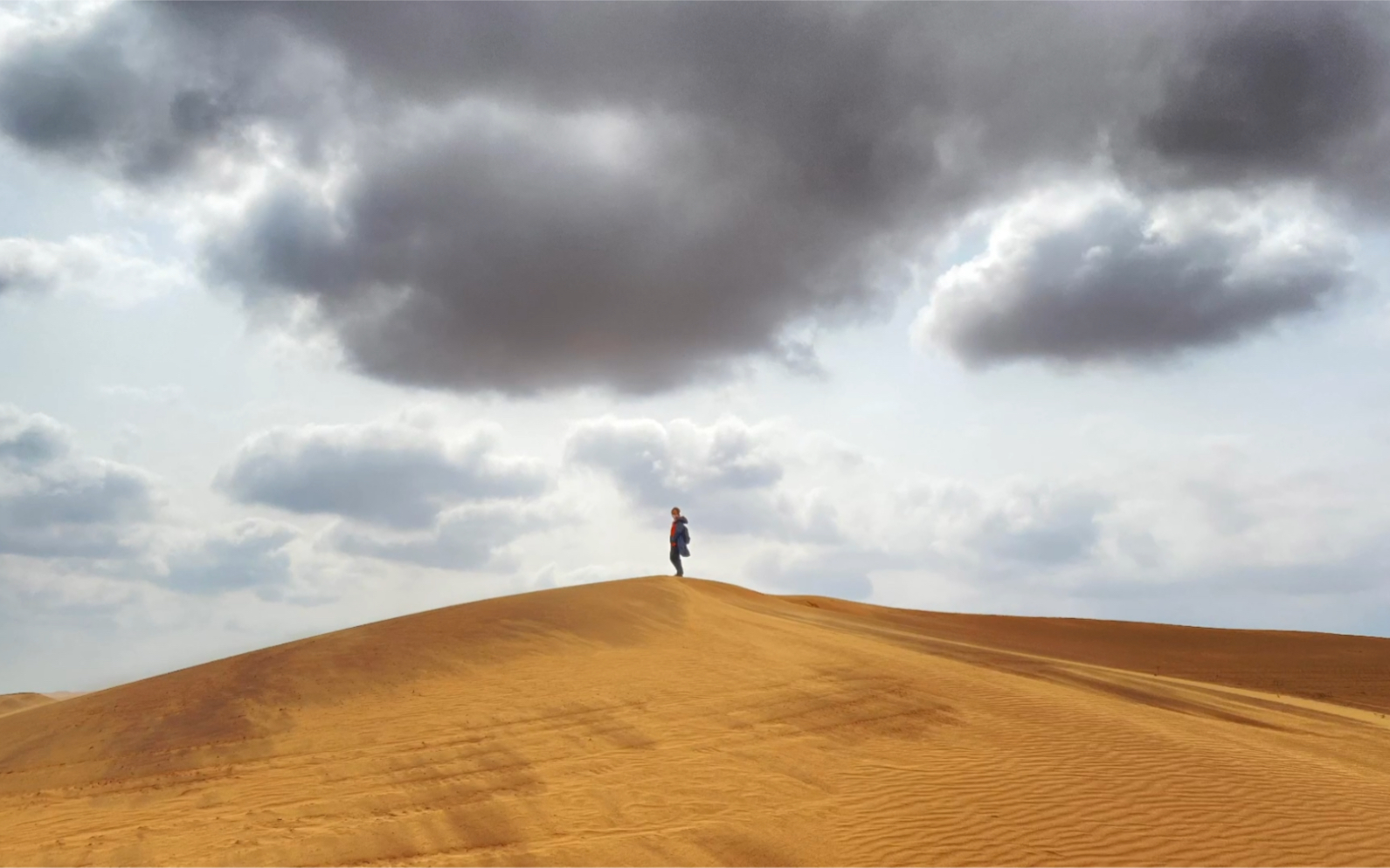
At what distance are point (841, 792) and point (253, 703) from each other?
35.8 ft

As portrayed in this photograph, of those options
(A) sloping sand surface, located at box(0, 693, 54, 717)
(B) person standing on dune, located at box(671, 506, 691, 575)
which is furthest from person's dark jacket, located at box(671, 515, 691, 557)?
(A) sloping sand surface, located at box(0, 693, 54, 717)

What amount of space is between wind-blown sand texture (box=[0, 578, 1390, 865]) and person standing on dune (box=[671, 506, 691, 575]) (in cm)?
402

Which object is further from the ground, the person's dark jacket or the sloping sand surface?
the person's dark jacket

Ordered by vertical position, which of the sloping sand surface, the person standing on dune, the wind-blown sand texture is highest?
the person standing on dune

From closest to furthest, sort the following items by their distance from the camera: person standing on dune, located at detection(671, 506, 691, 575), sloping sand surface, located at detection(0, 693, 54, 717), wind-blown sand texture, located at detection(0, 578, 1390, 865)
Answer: wind-blown sand texture, located at detection(0, 578, 1390, 865), person standing on dune, located at detection(671, 506, 691, 575), sloping sand surface, located at detection(0, 693, 54, 717)

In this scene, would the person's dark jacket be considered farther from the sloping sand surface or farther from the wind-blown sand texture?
the sloping sand surface

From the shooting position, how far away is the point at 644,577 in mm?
26328

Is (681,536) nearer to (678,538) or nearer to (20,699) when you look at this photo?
(678,538)

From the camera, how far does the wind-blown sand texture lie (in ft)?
34.6

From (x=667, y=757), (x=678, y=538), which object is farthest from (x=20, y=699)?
(x=667, y=757)

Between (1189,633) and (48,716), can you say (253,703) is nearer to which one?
(48,716)

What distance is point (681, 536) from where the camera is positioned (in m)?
26.7

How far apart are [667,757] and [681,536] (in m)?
13.8

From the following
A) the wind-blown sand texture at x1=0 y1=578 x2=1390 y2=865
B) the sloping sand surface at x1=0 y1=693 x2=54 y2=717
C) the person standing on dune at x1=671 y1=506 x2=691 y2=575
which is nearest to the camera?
the wind-blown sand texture at x1=0 y1=578 x2=1390 y2=865
